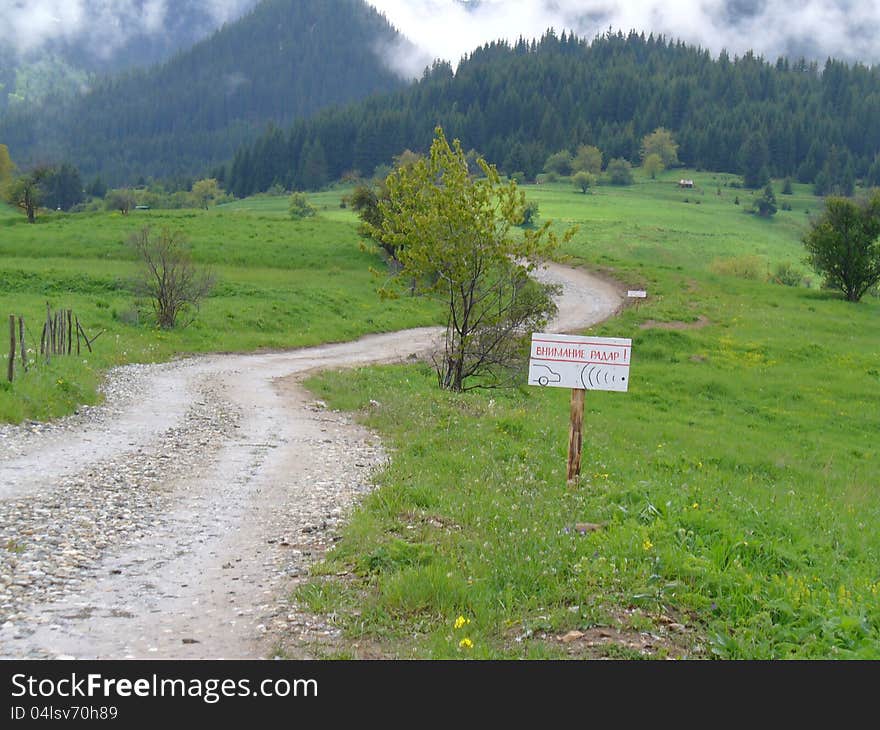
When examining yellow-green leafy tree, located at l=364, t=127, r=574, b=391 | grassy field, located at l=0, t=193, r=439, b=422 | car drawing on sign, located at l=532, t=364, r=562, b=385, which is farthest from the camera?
grassy field, located at l=0, t=193, r=439, b=422

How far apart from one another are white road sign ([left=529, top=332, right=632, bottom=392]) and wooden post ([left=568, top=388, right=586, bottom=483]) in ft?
0.72

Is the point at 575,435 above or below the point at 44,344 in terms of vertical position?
above

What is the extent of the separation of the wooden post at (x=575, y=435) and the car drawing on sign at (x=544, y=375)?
14.6 inches

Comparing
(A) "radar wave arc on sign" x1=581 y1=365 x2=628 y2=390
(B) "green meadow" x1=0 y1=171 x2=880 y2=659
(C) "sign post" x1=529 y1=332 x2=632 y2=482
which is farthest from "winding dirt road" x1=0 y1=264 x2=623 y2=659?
(A) "radar wave arc on sign" x1=581 y1=365 x2=628 y2=390

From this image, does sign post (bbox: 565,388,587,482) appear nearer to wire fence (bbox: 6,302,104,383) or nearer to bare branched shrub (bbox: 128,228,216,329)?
wire fence (bbox: 6,302,104,383)

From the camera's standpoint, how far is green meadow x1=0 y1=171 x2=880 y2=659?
775 cm

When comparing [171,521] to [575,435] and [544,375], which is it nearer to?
[544,375]

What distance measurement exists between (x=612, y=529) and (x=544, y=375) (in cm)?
338

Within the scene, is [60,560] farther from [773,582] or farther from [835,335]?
[835,335]

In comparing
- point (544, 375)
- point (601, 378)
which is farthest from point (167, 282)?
point (601, 378)

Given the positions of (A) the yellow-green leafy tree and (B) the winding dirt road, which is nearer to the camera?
(B) the winding dirt road

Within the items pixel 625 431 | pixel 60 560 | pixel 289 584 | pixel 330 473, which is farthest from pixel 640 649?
pixel 625 431

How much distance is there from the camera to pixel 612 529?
10266mm

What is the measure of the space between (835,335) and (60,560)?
47.2 meters
